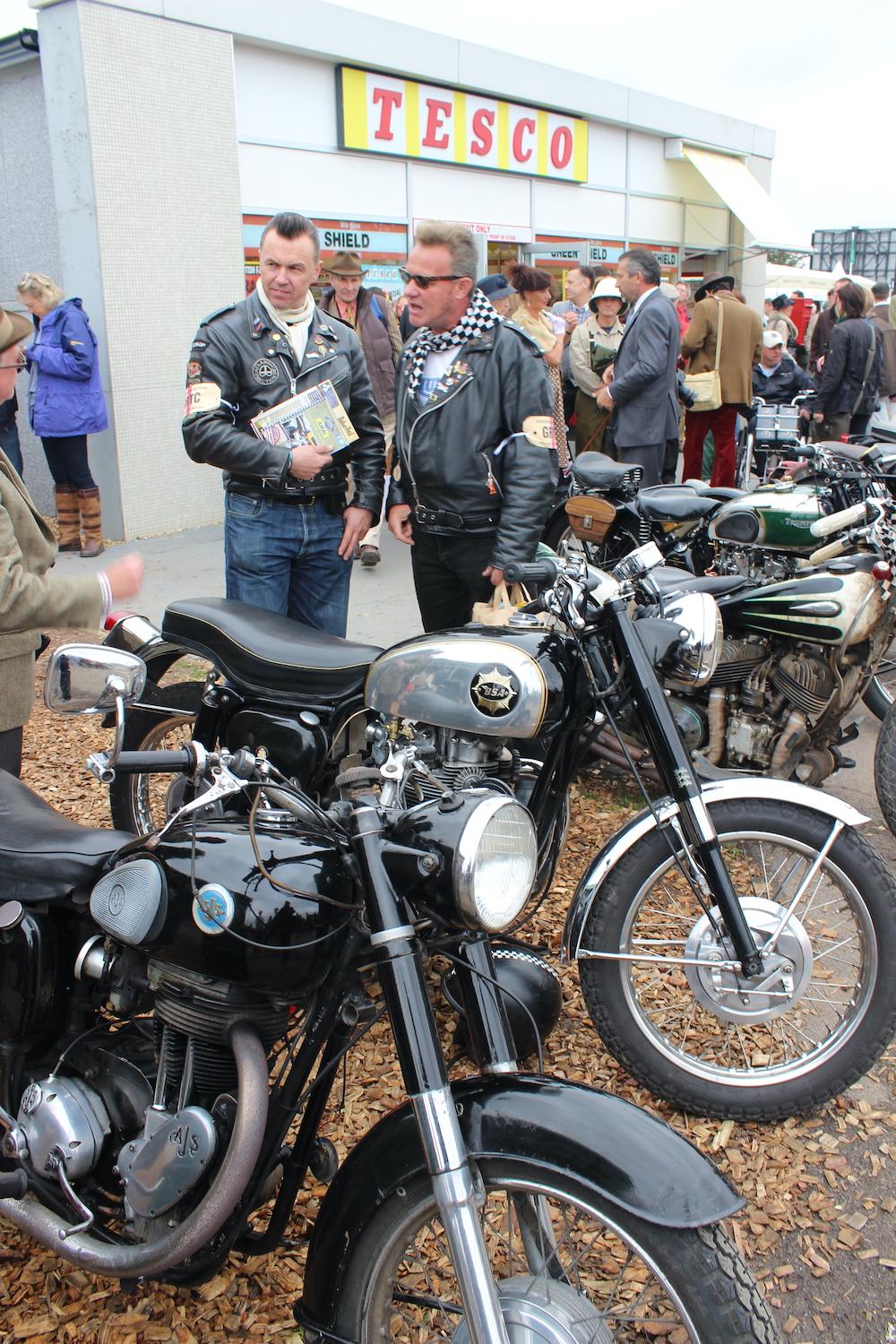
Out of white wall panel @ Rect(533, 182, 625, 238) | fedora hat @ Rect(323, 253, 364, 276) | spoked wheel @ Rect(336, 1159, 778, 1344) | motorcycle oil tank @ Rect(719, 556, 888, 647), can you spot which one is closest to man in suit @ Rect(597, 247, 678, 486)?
fedora hat @ Rect(323, 253, 364, 276)

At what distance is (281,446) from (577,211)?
1102 centimetres

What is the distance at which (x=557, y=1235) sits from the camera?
1.62 metres

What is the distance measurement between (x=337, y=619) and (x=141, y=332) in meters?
5.13

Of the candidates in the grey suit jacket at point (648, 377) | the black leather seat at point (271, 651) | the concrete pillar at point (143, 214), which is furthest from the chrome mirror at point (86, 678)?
the concrete pillar at point (143, 214)

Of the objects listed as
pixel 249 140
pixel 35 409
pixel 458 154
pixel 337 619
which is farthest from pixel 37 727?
pixel 458 154

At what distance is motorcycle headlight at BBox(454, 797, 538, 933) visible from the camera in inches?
58.6

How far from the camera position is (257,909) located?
162 centimetres

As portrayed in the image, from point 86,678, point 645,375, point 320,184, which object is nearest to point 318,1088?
point 86,678

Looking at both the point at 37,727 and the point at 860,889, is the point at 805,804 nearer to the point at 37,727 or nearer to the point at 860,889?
the point at 860,889

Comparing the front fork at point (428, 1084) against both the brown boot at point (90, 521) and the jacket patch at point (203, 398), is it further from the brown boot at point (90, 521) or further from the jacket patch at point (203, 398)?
the brown boot at point (90, 521)

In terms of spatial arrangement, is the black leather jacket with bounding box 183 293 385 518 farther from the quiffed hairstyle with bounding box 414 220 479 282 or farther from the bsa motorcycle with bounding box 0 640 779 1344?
the bsa motorcycle with bounding box 0 640 779 1344

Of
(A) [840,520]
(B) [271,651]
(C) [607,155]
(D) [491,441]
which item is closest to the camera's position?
(B) [271,651]

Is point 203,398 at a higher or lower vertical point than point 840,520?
higher

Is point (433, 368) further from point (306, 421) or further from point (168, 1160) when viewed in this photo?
point (168, 1160)
